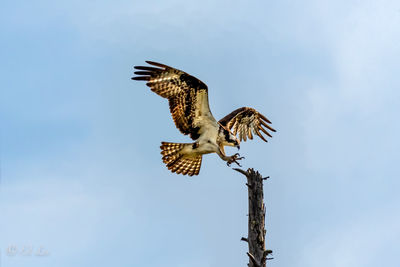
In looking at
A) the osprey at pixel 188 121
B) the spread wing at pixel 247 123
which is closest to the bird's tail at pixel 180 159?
the osprey at pixel 188 121

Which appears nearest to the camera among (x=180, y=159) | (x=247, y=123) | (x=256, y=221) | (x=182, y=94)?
(x=256, y=221)

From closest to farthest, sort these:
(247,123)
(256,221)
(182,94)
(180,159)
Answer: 1. (256,221)
2. (182,94)
3. (180,159)
4. (247,123)

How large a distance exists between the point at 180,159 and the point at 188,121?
96cm

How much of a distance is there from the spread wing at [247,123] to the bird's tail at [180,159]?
1.47 metres

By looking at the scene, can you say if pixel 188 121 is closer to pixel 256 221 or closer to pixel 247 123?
pixel 247 123

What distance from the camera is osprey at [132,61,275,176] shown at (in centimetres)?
1067

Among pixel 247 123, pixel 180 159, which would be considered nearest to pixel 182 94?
pixel 180 159

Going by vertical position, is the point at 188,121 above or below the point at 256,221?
above

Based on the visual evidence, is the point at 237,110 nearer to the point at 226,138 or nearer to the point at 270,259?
the point at 226,138

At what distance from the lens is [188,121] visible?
11289mm

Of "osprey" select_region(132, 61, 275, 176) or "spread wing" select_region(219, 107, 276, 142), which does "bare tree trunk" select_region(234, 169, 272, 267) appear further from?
"spread wing" select_region(219, 107, 276, 142)

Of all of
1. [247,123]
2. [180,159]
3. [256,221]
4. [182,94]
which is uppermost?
[247,123]

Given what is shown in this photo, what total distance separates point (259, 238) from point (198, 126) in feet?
12.7

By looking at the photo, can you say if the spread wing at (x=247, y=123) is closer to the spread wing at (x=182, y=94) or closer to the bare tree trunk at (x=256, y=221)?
the spread wing at (x=182, y=94)
